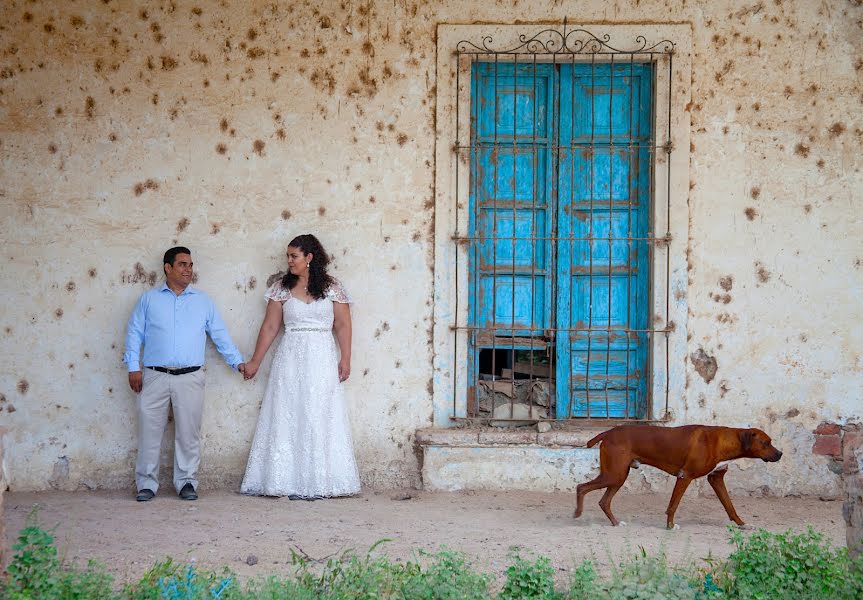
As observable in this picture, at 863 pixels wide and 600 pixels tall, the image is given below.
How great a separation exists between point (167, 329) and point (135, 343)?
23 cm

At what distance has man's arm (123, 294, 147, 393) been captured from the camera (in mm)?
6074

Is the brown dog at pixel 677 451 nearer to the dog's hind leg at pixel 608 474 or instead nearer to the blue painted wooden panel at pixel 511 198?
the dog's hind leg at pixel 608 474

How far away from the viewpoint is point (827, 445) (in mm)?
6320

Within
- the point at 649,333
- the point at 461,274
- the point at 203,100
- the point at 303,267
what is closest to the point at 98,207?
the point at 203,100

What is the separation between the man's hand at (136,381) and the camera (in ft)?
20.0

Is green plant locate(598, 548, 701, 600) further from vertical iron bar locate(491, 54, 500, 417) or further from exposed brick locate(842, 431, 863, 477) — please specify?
vertical iron bar locate(491, 54, 500, 417)

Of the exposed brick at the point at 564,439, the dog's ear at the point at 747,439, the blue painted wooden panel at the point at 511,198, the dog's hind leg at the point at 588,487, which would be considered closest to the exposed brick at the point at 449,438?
the exposed brick at the point at 564,439

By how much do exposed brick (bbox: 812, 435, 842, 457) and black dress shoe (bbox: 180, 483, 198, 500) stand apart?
12.8 ft

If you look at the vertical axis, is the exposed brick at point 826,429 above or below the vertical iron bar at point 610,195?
below

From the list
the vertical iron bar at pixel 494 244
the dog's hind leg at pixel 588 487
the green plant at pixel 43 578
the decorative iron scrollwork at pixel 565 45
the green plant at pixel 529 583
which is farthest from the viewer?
the vertical iron bar at pixel 494 244

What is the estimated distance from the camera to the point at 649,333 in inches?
251

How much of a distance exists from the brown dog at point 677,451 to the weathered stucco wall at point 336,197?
3.31 ft

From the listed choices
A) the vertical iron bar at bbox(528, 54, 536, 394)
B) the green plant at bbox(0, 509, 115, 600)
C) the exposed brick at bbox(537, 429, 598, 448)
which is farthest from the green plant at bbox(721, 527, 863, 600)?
the green plant at bbox(0, 509, 115, 600)

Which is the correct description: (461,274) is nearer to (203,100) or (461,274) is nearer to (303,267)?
(303,267)
